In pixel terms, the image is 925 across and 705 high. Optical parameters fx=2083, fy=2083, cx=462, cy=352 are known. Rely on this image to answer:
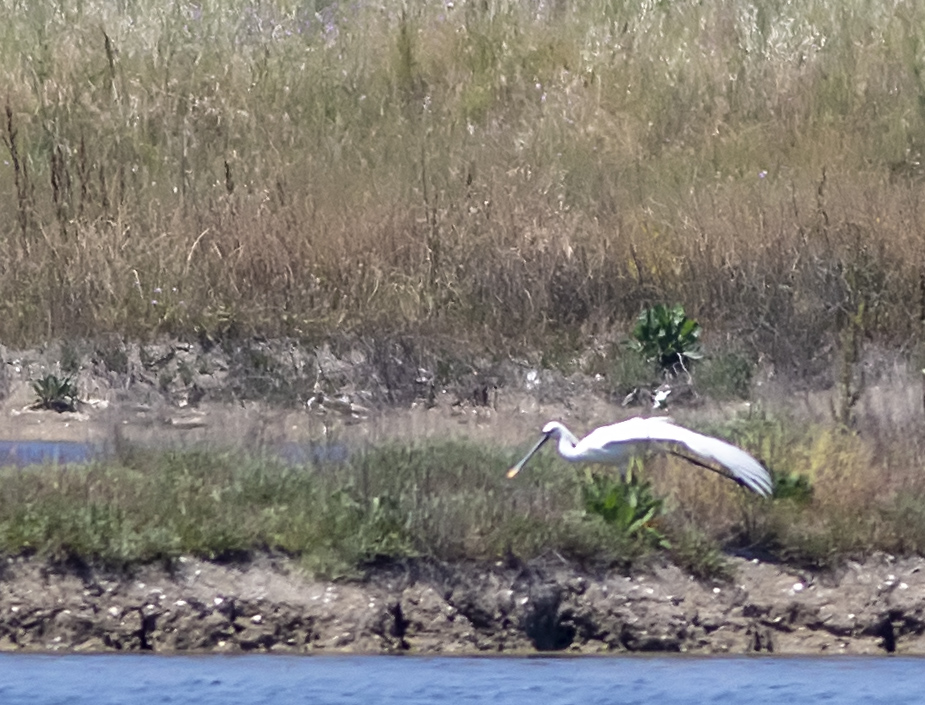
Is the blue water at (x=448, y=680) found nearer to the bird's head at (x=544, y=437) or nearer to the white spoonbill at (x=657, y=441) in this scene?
the white spoonbill at (x=657, y=441)

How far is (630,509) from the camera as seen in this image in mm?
7977

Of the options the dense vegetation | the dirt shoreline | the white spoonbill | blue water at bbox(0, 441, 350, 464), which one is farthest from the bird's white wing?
blue water at bbox(0, 441, 350, 464)

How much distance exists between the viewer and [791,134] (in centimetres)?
1472

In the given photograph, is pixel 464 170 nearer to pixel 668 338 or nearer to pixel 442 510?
pixel 668 338

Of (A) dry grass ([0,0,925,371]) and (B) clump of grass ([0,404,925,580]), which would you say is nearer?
(B) clump of grass ([0,404,925,580])

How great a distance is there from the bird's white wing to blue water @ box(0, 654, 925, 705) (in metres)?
0.69

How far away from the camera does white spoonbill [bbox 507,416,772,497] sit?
7.93m

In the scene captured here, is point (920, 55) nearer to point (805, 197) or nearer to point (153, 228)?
point (805, 197)

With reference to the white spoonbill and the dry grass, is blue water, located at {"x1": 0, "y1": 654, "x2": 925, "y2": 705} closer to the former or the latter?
the white spoonbill

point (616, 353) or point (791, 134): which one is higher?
point (791, 134)

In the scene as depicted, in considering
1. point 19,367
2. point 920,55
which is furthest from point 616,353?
point 920,55

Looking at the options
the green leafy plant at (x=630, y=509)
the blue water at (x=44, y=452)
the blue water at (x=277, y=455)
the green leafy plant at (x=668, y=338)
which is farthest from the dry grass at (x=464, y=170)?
the green leafy plant at (x=630, y=509)

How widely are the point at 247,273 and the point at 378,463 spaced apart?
180 inches

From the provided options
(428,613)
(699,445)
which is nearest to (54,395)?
(428,613)
